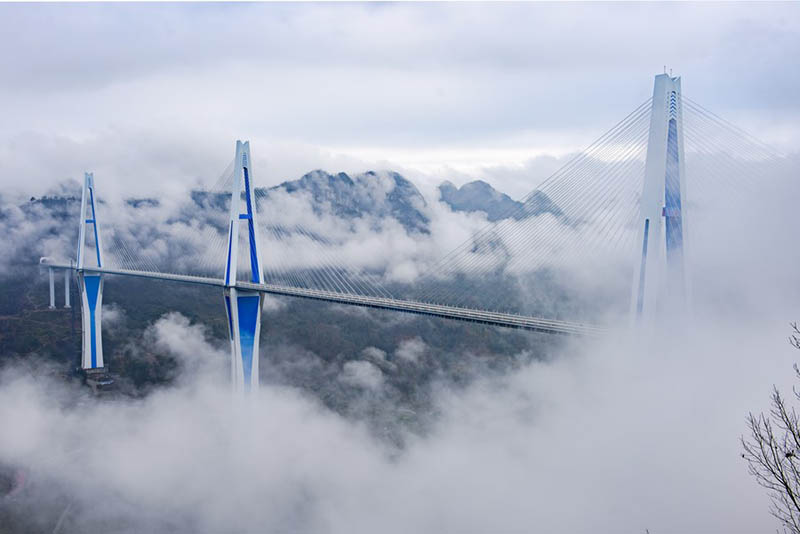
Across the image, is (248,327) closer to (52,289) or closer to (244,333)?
A: (244,333)

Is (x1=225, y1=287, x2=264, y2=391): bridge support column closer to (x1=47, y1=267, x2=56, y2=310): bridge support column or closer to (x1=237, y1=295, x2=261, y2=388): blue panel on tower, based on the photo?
(x1=237, y1=295, x2=261, y2=388): blue panel on tower

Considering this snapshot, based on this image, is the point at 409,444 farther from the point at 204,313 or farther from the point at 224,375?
the point at 204,313

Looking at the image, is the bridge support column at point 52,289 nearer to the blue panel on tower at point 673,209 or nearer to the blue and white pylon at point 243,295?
the blue and white pylon at point 243,295

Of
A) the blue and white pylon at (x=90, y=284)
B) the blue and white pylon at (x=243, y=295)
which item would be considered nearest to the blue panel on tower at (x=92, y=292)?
the blue and white pylon at (x=90, y=284)

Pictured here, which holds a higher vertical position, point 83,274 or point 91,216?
point 91,216

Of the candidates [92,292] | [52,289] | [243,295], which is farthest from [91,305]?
[243,295]

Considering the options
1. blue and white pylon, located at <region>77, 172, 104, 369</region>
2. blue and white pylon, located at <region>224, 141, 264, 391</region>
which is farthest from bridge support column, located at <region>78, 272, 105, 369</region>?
blue and white pylon, located at <region>224, 141, 264, 391</region>

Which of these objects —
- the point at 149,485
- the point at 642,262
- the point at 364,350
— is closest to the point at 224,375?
the point at 364,350

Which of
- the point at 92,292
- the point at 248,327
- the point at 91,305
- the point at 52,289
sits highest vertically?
the point at 52,289
